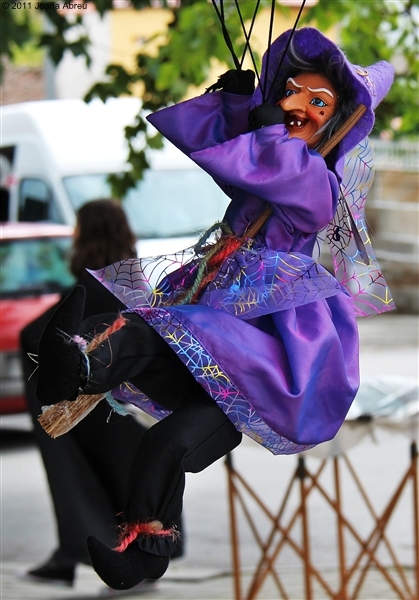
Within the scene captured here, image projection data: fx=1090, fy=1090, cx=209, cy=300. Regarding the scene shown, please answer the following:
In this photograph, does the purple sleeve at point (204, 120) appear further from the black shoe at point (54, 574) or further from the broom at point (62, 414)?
the black shoe at point (54, 574)

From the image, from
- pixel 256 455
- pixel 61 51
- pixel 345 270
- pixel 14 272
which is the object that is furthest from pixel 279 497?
pixel 345 270

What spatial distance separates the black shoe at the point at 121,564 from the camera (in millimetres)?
2078

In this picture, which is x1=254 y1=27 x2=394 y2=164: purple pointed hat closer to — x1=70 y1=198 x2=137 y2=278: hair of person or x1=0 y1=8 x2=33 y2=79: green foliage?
x1=70 y1=198 x2=137 y2=278: hair of person

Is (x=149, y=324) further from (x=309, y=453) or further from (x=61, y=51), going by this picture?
(x=61, y=51)

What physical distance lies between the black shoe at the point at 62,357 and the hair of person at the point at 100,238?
247 cm

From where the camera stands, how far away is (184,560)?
5797 mm

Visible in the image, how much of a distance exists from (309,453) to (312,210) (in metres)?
2.12

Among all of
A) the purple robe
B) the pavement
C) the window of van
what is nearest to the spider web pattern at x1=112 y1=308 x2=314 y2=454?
the purple robe

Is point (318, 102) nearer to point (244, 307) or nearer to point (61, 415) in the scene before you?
point (244, 307)

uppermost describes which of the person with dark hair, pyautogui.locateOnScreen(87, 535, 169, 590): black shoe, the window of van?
pyautogui.locateOnScreen(87, 535, 169, 590): black shoe

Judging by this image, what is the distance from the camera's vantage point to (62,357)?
6.76 feet

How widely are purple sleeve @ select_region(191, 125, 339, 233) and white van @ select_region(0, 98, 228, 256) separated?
21.0ft

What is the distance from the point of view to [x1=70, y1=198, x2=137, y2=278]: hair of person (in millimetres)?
4648

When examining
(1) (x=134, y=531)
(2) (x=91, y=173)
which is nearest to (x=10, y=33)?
(1) (x=134, y=531)
